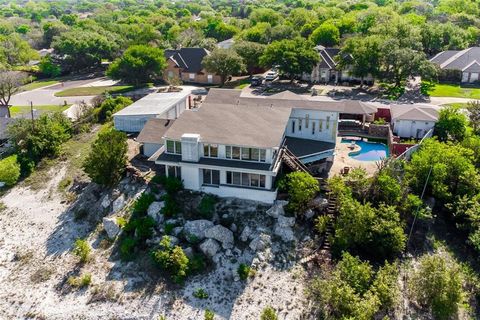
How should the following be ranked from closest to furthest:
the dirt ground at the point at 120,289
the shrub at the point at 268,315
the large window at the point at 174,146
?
the shrub at the point at 268,315, the dirt ground at the point at 120,289, the large window at the point at 174,146

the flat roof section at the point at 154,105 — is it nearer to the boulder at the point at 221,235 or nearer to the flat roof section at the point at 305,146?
the flat roof section at the point at 305,146

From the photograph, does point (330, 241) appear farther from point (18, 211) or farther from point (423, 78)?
point (423, 78)

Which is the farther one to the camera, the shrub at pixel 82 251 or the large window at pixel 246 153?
the large window at pixel 246 153

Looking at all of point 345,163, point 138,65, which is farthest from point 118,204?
point 138,65

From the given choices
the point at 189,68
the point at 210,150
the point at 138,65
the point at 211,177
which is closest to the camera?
the point at 210,150

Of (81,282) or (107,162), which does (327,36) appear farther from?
(81,282)

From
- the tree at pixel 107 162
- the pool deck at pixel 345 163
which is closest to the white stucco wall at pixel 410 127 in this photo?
the pool deck at pixel 345 163
